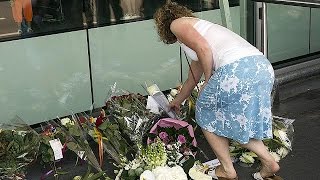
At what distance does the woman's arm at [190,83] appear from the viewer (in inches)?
183

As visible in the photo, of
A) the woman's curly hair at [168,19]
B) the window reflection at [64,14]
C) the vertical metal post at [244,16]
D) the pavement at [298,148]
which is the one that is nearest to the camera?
the woman's curly hair at [168,19]

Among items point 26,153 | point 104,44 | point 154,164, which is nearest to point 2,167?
point 26,153

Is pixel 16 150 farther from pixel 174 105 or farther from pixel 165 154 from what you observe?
pixel 174 105

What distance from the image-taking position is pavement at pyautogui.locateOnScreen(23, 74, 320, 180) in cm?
486

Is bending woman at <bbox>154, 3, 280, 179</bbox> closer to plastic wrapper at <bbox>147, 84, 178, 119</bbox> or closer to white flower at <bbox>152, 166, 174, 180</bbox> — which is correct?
white flower at <bbox>152, 166, 174, 180</bbox>

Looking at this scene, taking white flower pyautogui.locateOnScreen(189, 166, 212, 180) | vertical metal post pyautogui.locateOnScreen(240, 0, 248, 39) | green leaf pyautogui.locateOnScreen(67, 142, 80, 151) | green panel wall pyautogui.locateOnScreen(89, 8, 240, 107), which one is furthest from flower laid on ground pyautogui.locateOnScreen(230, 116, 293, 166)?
vertical metal post pyautogui.locateOnScreen(240, 0, 248, 39)

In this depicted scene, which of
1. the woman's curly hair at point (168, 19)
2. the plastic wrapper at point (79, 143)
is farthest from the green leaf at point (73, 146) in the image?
the woman's curly hair at point (168, 19)

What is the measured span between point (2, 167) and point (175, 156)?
1310mm

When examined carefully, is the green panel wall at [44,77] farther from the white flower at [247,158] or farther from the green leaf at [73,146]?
the white flower at [247,158]

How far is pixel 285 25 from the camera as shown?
26.4 ft

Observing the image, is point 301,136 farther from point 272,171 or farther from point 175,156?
point 175,156

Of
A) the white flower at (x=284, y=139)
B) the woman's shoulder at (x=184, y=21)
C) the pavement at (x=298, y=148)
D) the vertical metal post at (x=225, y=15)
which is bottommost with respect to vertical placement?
the pavement at (x=298, y=148)

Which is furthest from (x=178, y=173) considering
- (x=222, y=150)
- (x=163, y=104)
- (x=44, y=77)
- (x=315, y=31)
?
(x=315, y=31)

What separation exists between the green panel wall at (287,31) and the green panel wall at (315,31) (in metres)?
0.08
